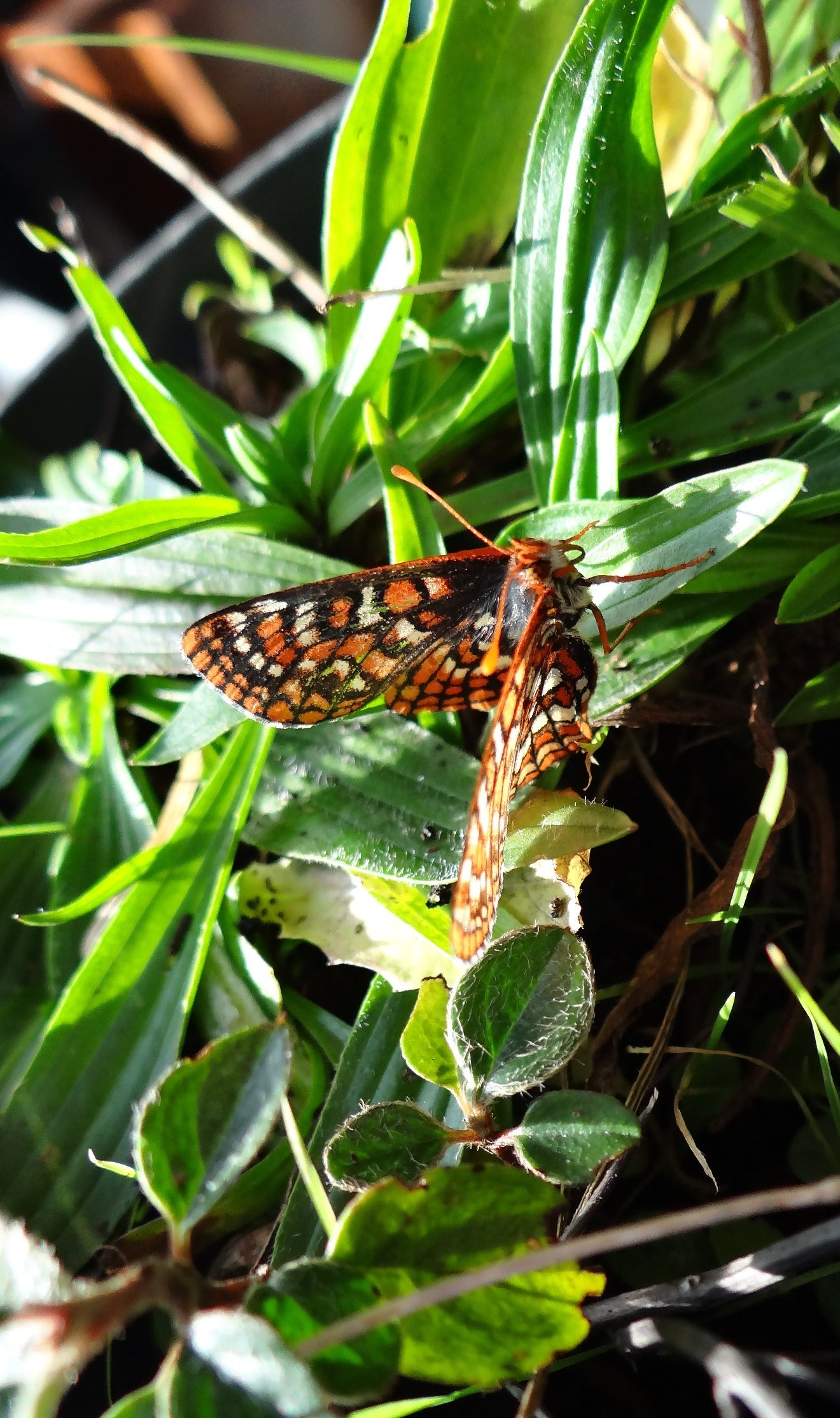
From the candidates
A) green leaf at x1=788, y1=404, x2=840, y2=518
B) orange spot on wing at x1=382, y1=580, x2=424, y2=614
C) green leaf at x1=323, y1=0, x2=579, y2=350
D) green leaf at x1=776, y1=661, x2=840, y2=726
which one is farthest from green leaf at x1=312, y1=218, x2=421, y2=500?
green leaf at x1=776, y1=661, x2=840, y2=726

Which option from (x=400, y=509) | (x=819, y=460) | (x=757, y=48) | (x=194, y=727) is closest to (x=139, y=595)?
(x=194, y=727)

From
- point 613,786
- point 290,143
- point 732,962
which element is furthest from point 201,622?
point 290,143

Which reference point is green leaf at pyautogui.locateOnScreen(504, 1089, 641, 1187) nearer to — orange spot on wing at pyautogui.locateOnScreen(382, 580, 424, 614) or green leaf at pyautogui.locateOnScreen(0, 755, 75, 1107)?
orange spot on wing at pyautogui.locateOnScreen(382, 580, 424, 614)

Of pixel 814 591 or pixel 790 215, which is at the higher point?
pixel 790 215

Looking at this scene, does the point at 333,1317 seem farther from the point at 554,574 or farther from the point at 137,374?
the point at 137,374

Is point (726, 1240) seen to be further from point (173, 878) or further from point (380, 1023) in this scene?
point (173, 878)

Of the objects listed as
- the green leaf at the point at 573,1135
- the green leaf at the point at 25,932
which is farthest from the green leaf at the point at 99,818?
the green leaf at the point at 573,1135
